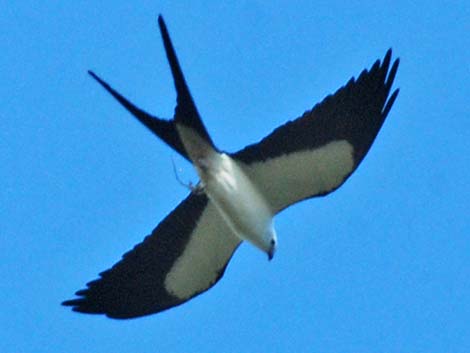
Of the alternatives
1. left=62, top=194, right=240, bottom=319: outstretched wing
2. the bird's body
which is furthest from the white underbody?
left=62, top=194, right=240, bottom=319: outstretched wing

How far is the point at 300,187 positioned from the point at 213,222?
2.91 ft

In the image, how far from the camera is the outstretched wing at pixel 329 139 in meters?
11.6

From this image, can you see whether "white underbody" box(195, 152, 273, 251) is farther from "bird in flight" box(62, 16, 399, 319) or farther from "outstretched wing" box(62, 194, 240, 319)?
"outstretched wing" box(62, 194, 240, 319)

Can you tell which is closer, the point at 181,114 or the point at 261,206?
the point at 181,114

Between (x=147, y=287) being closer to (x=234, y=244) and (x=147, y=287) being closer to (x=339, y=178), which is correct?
(x=234, y=244)

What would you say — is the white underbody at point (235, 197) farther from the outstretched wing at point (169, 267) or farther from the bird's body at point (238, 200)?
the outstretched wing at point (169, 267)

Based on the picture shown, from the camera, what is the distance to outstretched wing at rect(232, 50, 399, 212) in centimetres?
1160

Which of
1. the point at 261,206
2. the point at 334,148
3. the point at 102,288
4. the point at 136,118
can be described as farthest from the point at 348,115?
the point at 102,288

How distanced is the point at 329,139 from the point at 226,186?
916 millimetres

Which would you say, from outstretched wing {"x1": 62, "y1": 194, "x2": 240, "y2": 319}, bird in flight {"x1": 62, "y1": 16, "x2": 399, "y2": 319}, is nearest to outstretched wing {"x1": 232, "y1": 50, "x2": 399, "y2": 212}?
bird in flight {"x1": 62, "y1": 16, "x2": 399, "y2": 319}

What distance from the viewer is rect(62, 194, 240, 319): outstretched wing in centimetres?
1243

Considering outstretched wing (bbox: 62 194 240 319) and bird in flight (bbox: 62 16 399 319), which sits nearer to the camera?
bird in flight (bbox: 62 16 399 319)

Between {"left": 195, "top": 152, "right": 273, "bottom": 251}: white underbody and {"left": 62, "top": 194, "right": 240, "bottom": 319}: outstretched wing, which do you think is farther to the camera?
{"left": 62, "top": 194, "right": 240, "bottom": 319}: outstretched wing

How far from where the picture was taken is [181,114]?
11.1m
